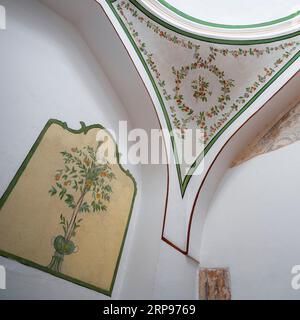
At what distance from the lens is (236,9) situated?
173 inches

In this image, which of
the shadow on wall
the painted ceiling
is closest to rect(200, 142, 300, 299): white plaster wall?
the shadow on wall

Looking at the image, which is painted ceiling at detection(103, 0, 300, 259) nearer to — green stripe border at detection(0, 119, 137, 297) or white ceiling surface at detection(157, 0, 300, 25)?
white ceiling surface at detection(157, 0, 300, 25)

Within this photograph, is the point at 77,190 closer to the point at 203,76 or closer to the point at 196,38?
the point at 203,76

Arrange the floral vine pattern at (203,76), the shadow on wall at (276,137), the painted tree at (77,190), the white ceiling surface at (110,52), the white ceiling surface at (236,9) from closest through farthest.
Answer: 1. the painted tree at (77,190)
2. the white ceiling surface at (110,52)
3. the shadow on wall at (276,137)
4. the floral vine pattern at (203,76)
5. the white ceiling surface at (236,9)

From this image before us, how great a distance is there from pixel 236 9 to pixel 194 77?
1.21 metres

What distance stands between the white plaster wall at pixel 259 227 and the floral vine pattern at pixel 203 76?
887 millimetres

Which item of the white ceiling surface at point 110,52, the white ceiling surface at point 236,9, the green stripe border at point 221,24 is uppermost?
the white ceiling surface at point 236,9

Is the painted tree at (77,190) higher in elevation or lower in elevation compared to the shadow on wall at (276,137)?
lower

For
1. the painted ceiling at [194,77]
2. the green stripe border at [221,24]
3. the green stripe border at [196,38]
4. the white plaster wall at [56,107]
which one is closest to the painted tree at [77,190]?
the white plaster wall at [56,107]

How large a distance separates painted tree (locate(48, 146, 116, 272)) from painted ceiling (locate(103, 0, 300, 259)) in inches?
35.1

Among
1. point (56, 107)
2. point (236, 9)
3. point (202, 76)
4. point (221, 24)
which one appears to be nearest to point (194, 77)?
point (202, 76)

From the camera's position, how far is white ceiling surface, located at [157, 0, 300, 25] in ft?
13.6

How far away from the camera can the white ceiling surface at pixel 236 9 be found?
13.6 feet

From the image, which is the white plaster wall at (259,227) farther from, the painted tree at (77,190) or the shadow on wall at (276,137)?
the painted tree at (77,190)
